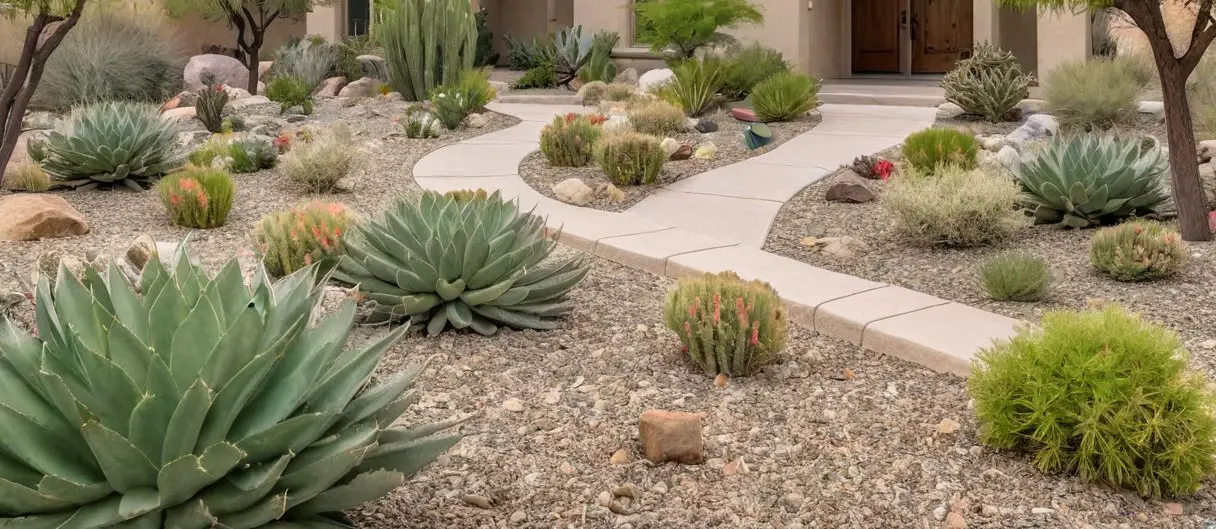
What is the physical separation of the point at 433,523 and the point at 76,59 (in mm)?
15636

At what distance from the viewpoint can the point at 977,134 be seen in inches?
455

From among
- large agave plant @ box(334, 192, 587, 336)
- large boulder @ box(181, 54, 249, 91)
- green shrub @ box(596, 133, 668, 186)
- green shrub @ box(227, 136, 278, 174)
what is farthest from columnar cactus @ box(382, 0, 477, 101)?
large agave plant @ box(334, 192, 587, 336)

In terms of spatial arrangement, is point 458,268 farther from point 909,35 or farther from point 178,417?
point 909,35

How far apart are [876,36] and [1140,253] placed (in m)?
15.5

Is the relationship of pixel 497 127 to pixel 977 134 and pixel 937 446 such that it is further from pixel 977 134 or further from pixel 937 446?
pixel 937 446

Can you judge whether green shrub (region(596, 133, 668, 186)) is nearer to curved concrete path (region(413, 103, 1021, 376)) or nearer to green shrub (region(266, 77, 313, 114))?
curved concrete path (region(413, 103, 1021, 376))

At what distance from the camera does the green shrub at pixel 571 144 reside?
9.97 meters

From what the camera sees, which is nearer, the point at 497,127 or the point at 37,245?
the point at 37,245

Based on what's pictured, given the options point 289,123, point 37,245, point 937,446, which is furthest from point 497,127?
point 937,446

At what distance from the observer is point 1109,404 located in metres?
3.45

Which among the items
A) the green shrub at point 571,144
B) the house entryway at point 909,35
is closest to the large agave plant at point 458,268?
the green shrub at point 571,144

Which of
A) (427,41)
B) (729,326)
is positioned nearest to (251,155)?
(427,41)

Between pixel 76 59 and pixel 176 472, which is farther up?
pixel 76 59

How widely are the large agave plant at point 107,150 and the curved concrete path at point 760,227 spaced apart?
85.6 inches
